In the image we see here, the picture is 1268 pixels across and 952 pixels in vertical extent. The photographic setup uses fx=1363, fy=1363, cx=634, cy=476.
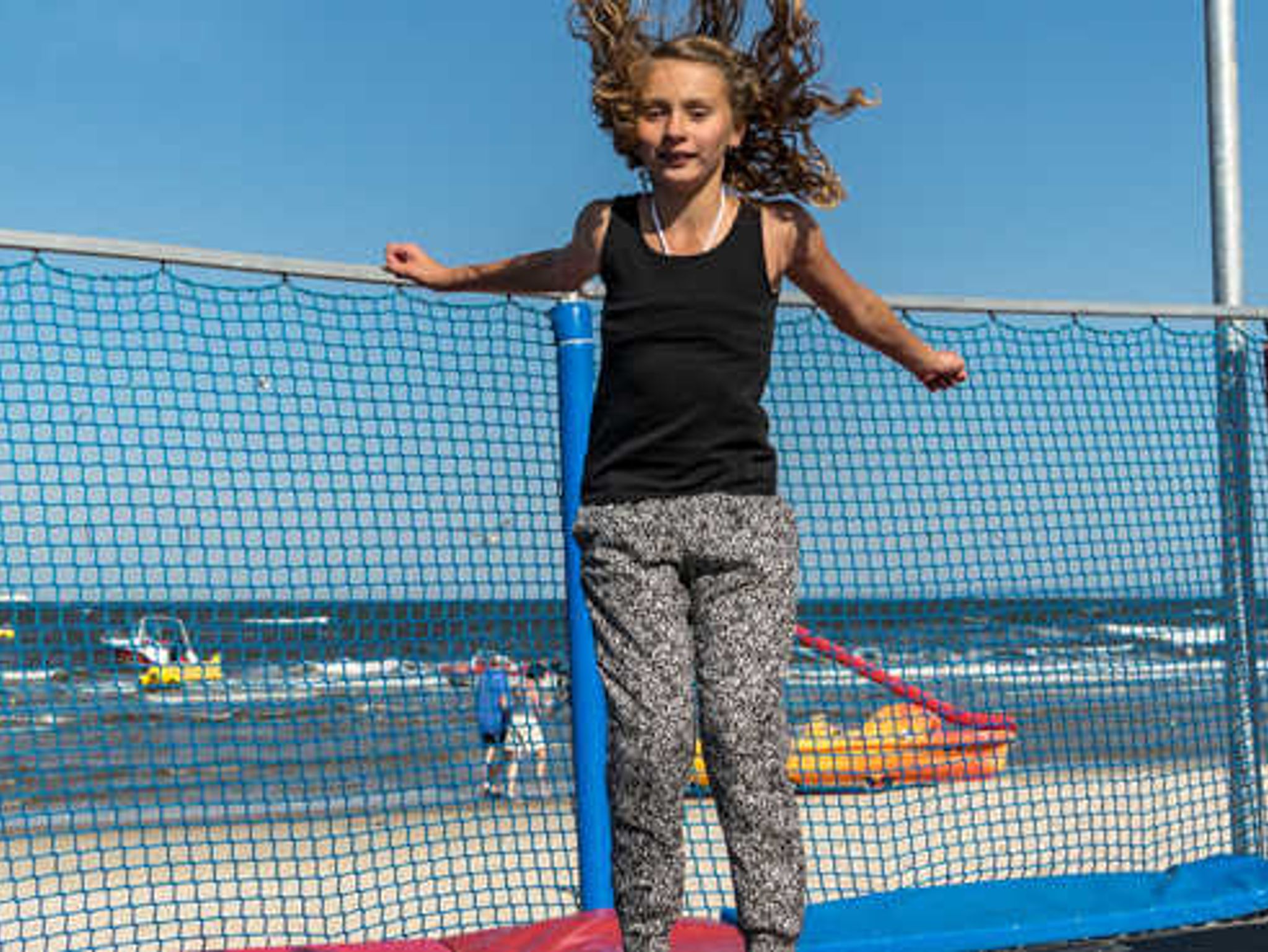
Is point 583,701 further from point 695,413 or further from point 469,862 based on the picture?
point 469,862

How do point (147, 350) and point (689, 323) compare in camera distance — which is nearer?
point (689, 323)

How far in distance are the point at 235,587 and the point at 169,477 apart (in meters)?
0.40

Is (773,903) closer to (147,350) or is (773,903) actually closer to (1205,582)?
(147,350)

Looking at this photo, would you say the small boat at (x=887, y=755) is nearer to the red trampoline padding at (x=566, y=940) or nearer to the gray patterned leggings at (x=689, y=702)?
the red trampoline padding at (x=566, y=940)

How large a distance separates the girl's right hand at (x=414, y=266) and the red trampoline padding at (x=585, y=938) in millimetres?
1679

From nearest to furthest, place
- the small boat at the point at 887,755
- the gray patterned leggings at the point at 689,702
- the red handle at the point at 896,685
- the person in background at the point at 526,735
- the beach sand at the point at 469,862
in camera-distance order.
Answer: the gray patterned leggings at the point at 689,702 → the red handle at the point at 896,685 → the beach sand at the point at 469,862 → the person in background at the point at 526,735 → the small boat at the point at 887,755

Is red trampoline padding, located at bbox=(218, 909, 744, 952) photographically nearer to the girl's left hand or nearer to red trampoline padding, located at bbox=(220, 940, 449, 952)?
red trampoline padding, located at bbox=(220, 940, 449, 952)

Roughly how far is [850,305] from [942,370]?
0.22 m

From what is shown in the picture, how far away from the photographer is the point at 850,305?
2514 mm

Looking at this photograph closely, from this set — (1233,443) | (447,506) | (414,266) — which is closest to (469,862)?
(447,506)

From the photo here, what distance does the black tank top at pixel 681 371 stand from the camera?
7.53 feet

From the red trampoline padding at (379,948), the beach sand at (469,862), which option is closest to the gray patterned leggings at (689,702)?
the red trampoline padding at (379,948)

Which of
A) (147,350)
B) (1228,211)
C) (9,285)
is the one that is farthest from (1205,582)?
(9,285)

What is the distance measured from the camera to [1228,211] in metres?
5.18
